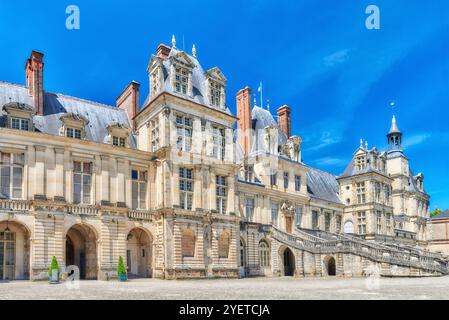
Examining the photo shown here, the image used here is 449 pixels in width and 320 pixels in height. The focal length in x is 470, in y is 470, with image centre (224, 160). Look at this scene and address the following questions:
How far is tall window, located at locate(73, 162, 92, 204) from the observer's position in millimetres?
26016

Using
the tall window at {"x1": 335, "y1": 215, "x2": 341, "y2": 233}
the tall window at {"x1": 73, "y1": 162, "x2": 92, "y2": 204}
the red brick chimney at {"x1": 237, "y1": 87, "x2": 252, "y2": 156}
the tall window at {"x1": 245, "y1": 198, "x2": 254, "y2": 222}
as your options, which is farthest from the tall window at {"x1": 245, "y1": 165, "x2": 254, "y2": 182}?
the tall window at {"x1": 73, "y1": 162, "x2": 92, "y2": 204}

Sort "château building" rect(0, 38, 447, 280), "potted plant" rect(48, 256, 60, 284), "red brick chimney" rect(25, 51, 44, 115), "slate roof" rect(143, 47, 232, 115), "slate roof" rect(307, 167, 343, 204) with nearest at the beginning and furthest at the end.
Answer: "potted plant" rect(48, 256, 60, 284), "château building" rect(0, 38, 447, 280), "red brick chimney" rect(25, 51, 44, 115), "slate roof" rect(143, 47, 232, 115), "slate roof" rect(307, 167, 343, 204)

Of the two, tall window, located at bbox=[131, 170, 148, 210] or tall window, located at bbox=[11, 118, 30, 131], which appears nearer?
tall window, located at bbox=[11, 118, 30, 131]

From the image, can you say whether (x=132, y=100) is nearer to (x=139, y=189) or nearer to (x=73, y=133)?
(x=73, y=133)

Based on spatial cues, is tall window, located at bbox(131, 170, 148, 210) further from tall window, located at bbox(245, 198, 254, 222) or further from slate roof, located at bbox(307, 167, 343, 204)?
slate roof, located at bbox(307, 167, 343, 204)

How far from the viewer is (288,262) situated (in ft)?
122

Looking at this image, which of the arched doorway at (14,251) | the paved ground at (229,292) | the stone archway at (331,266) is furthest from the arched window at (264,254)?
the arched doorway at (14,251)

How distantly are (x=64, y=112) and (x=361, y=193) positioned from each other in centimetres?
3058

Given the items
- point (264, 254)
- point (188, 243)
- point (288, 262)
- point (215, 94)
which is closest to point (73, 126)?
point (188, 243)

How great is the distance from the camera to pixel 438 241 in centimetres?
5738

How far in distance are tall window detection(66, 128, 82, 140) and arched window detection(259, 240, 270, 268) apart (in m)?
15.7

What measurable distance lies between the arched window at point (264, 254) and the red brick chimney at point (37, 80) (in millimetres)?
17984

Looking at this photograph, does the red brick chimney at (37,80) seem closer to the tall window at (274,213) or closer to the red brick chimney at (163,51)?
the red brick chimney at (163,51)

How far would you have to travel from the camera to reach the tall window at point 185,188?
28672mm
